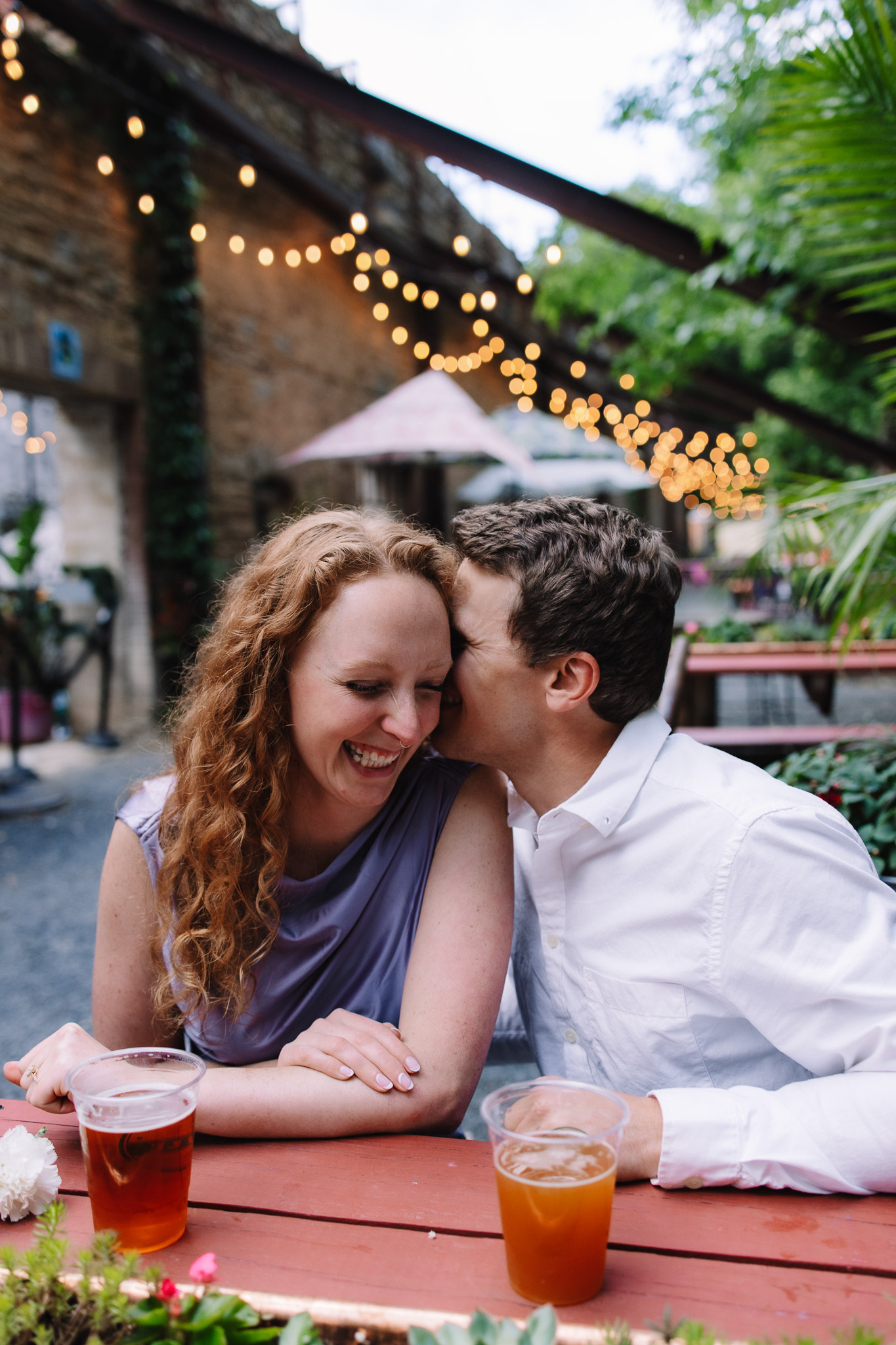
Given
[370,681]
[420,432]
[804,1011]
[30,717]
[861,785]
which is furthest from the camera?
[420,432]

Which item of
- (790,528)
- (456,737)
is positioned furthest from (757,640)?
(456,737)

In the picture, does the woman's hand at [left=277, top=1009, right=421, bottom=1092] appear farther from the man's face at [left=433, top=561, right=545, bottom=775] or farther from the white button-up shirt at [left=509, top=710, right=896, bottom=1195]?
the man's face at [left=433, top=561, right=545, bottom=775]

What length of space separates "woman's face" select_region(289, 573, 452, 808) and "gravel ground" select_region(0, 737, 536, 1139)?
1.30 feet

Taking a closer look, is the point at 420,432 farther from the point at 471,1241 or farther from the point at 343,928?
the point at 471,1241

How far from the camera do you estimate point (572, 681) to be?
137 centimetres

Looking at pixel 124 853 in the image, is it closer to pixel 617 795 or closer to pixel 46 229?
pixel 617 795

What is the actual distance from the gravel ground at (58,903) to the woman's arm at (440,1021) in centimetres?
57

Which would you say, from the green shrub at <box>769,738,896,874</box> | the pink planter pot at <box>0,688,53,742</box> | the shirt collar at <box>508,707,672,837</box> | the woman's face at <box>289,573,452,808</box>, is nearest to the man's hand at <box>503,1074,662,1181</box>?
the shirt collar at <box>508,707,672,837</box>

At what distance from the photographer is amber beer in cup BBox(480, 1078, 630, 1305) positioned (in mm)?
A: 776

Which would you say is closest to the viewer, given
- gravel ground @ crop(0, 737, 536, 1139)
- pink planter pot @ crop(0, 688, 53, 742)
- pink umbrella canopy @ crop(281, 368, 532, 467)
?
gravel ground @ crop(0, 737, 536, 1139)

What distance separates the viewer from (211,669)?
1.47m

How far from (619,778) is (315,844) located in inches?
20.6

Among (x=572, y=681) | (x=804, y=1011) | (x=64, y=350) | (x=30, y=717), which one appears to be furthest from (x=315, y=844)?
(x=64, y=350)

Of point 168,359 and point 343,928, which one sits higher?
point 168,359
